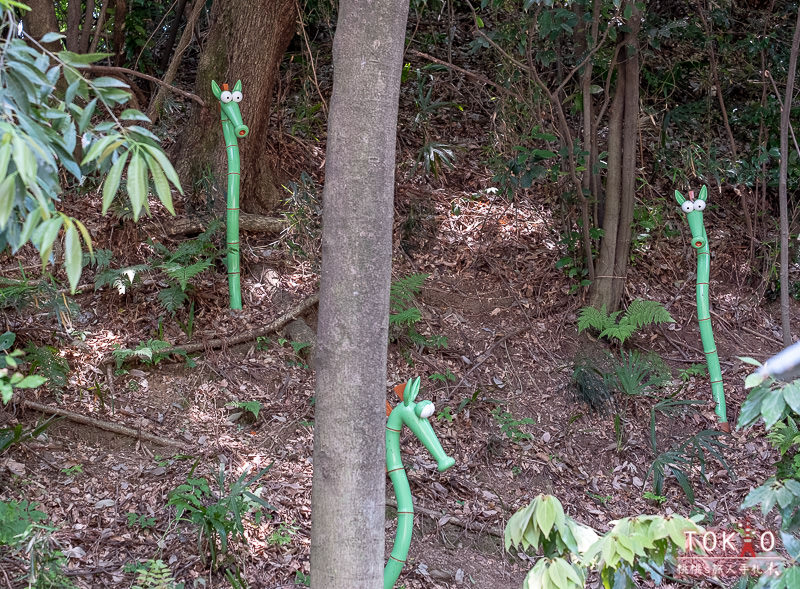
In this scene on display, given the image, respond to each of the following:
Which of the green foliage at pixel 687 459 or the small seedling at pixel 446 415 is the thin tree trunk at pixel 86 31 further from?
the green foliage at pixel 687 459

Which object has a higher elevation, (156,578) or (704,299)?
(704,299)

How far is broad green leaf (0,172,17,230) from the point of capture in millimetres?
1604

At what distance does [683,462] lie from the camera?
503cm

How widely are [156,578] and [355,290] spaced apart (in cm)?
174

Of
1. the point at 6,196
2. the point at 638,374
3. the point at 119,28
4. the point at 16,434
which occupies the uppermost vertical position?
the point at 119,28

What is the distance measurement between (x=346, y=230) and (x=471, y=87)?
6021mm

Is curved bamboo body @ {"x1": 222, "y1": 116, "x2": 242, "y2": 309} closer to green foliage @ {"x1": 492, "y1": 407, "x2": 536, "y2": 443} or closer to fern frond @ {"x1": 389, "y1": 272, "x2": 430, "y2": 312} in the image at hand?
fern frond @ {"x1": 389, "y1": 272, "x2": 430, "y2": 312}

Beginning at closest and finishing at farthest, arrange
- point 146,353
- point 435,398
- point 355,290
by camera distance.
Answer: point 355,290, point 146,353, point 435,398

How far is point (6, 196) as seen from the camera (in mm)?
1621

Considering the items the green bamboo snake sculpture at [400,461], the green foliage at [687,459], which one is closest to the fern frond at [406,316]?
the green foliage at [687,459]

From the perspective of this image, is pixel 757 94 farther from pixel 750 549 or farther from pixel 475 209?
pixel 750 549

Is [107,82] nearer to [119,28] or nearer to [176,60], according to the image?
[176,60]

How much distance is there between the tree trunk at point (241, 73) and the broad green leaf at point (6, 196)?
172 inches

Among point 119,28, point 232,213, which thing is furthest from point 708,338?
point 119,28
